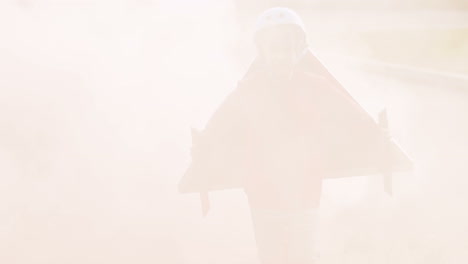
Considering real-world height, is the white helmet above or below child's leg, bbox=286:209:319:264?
above

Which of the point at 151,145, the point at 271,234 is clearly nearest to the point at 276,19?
the point at 271,234

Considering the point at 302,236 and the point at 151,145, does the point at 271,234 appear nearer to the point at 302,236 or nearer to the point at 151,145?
the point at 302,236

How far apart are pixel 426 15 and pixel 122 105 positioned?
46.1 ft

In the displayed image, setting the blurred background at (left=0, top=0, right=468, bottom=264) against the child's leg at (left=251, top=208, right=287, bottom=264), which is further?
the blurred background at (left=0, top=0, right=468, bottom=264)

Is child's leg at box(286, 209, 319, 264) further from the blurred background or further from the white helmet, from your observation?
the white helmet

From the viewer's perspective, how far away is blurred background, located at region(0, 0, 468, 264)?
4172 mm

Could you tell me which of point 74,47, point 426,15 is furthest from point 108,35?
point 426,15

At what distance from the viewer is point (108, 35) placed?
7.04 metres

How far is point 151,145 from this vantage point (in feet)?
20.5

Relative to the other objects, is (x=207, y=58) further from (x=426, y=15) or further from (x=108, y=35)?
(x=426, y=15)

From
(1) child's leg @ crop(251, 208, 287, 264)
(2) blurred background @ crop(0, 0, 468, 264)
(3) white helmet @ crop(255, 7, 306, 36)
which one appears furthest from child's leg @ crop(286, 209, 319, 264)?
(3) white helmet @ crop(255, 7, 306, 36)

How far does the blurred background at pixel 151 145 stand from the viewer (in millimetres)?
4172

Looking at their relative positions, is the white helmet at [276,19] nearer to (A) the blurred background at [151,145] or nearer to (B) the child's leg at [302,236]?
(A) the blurred background at [151,145]

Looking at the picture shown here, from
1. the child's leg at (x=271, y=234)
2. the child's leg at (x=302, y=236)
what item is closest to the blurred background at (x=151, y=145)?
the child's leg at (x=271, y=234)
